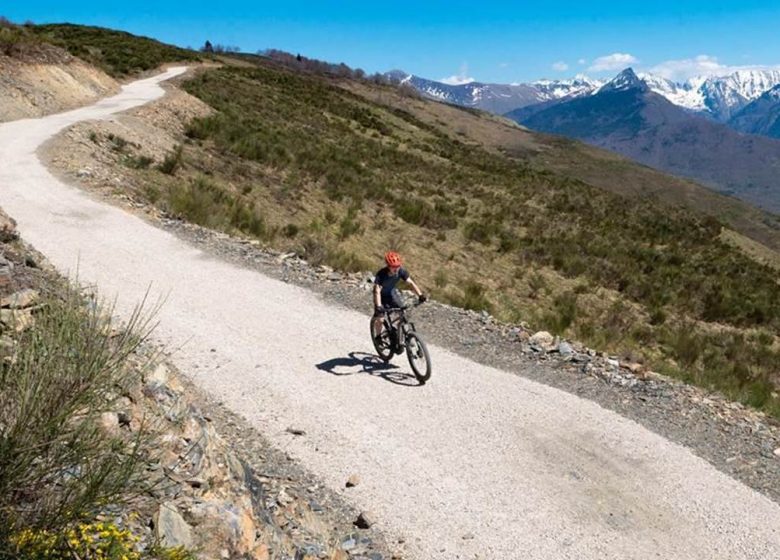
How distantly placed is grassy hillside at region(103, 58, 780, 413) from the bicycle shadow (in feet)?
18.1

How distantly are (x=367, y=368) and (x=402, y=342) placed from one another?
749 mm

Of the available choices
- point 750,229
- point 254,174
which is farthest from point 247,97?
point 750,229

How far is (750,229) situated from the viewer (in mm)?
88438

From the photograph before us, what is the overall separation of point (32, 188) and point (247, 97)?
110ft

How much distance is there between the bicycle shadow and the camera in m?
9.46

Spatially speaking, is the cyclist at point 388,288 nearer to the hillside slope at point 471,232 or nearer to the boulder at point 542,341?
the boulder at point 542,341

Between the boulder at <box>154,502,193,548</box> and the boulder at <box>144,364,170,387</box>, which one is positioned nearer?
the boulder at <box>154,502,193,548</box>

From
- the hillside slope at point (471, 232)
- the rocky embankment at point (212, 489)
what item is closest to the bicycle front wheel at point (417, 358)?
the rocky embankment at point (212, 489)

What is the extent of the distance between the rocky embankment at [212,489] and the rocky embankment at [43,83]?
23.9 m

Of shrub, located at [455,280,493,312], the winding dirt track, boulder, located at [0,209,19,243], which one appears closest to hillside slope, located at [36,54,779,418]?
shrub, located at [455,280,493,312]

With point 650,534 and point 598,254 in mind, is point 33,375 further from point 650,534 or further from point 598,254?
point 598,254

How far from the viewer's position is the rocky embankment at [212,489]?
4284 millimetres

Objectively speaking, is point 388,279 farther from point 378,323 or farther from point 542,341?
point 542,341

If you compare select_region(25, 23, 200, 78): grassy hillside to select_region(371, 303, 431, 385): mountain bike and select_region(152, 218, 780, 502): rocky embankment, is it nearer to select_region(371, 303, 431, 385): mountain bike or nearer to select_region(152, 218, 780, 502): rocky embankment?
select_region(152, 218, 780, 502): rocky embankment
